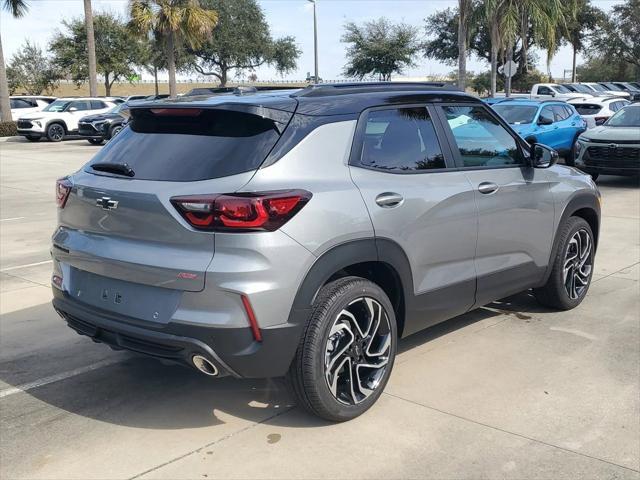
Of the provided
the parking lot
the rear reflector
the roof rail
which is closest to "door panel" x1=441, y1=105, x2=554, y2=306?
the roof rail

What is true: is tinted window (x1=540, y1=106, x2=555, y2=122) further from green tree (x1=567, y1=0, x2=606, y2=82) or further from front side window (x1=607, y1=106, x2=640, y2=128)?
green tree (x1=567, y1=0, x2=606, y2=82)

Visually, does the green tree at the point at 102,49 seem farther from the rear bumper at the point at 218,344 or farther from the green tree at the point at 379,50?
the rear bumper at the point at 218,344

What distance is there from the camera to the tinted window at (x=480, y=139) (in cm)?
454

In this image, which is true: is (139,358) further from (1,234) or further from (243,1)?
(243,1)

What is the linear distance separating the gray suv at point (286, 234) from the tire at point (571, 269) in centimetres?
107

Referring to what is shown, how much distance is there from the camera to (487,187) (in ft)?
14.9

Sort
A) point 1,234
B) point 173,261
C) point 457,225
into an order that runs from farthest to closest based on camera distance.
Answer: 1. point 1,234
2. point 457,225
3. point 173,261

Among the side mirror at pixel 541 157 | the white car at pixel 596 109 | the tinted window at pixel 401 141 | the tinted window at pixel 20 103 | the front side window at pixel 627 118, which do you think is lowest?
the side mirror at pixel 541 157

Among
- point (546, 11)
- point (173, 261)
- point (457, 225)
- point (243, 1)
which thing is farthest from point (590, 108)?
point (243, 1)

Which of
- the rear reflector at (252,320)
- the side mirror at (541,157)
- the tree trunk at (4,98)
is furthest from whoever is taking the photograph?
the tree trunk at (4,98)

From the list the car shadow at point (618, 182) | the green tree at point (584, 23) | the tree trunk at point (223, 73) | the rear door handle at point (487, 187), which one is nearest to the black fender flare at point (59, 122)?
the car shadow at point (618, 182)

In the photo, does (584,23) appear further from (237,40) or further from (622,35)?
(237,40)

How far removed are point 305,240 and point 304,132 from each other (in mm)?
594

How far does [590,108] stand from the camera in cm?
2067
